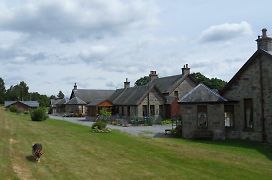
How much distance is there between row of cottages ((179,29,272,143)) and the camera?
26.1 meters

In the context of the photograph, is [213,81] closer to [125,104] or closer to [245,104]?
[125,104]

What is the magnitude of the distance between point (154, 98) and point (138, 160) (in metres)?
33.4

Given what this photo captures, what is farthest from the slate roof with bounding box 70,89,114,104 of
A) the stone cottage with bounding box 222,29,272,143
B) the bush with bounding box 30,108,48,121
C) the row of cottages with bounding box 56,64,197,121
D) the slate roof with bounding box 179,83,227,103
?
the stone cottage with bounding box 222,29,272,143

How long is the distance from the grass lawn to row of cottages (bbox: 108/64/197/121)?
78.0 feet

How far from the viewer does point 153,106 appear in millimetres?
52188

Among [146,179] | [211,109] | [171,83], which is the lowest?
[146,179]

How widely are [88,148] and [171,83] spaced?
35490 millimetres

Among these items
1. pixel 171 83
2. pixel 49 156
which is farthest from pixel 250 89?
pixel 171 83

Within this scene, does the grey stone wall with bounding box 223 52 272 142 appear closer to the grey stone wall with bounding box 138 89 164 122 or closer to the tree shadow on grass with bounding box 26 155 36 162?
the tree shadow on grass with bounding box 26 155 36 162

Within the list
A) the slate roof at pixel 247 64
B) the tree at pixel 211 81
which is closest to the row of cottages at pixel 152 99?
the slate roof at pixel 247 64

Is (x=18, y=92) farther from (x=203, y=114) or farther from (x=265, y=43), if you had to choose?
(x=265, y=43)

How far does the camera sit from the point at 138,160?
62.4ft

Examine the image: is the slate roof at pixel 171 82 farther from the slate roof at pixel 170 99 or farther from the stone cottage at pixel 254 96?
the stone cottage at pixel 254 96

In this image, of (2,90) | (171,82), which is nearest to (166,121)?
(171,82)
